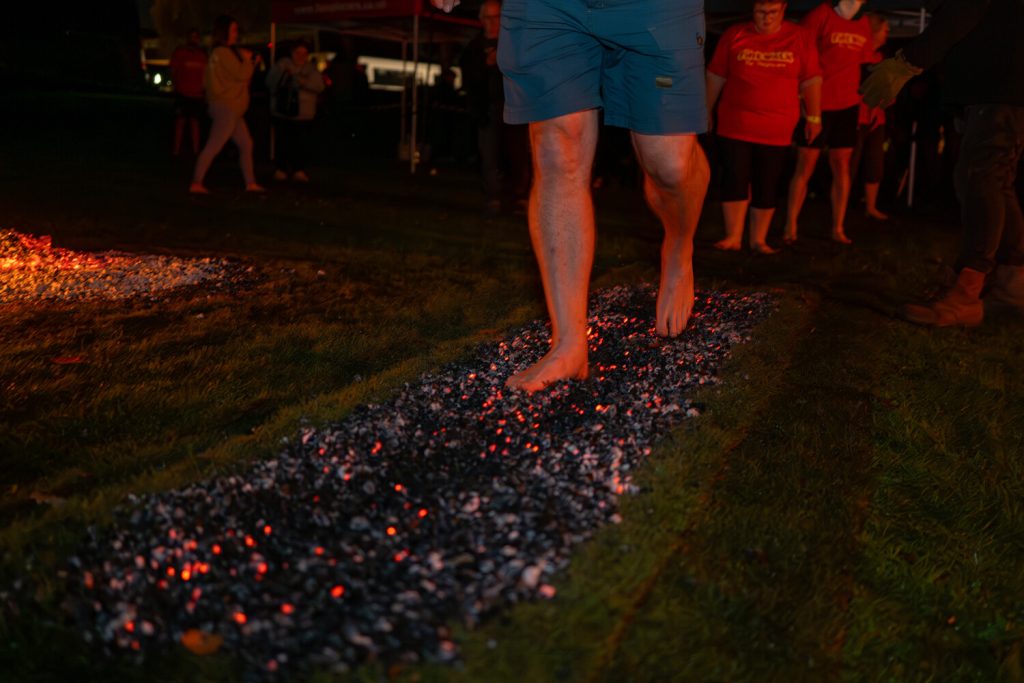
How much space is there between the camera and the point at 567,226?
3.63 m

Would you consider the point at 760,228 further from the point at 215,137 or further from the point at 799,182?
the point at 215,137

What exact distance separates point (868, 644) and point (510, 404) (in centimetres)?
144

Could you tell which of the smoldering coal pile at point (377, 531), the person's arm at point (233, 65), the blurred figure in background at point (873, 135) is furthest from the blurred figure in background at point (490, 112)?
the smoldering coal pile at point (377, 531)

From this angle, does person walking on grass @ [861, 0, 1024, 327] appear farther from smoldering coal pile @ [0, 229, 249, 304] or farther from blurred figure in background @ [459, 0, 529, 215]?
blurred figure in background @ [459, 0, 529, 215]

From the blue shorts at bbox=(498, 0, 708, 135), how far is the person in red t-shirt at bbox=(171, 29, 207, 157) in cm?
1403

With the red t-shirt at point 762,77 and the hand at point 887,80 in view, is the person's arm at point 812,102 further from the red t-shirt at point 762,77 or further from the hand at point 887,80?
the hand at point 887,80

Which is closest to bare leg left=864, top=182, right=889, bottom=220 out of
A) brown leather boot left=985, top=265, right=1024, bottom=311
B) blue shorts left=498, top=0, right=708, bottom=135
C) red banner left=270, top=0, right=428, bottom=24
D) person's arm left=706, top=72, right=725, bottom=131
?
person's arm left=706, top=72, right=725, bottom=131

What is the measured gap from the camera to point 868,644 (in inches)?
86.7

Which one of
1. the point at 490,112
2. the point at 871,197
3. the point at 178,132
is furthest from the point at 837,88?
the point at 178,132

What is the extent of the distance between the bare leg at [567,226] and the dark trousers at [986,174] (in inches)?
111

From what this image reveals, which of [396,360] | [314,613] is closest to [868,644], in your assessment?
[314,613]

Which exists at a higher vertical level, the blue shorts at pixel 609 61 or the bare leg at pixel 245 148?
the blue shorts at pixel 609 61

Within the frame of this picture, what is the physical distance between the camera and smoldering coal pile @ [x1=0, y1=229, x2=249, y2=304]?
5.43m

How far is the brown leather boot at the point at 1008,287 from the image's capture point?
601cm
